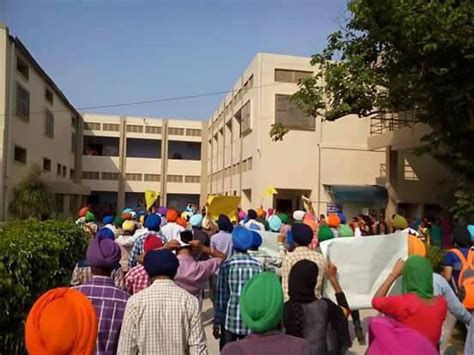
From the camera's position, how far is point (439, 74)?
12.0m

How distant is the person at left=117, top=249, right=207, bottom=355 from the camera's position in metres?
3.35

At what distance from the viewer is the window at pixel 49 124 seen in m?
30.9

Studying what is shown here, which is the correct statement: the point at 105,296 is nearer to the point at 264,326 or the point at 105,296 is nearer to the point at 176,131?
the point at 264,326

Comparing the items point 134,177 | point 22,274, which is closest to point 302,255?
point 22,274

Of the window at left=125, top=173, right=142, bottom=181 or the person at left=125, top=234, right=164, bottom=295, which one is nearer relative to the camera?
the person at left=125, top=234, right=164, bottom=295

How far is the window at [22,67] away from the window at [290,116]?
41.8ft

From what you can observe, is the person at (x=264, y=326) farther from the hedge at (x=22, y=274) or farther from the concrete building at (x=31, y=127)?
the concrete building at (x=31, y=127)

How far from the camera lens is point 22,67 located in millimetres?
26125

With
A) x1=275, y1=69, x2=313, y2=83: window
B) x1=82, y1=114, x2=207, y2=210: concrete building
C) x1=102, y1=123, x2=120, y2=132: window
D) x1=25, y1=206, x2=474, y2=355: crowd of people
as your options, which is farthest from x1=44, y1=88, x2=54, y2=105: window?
x1=25, y1=206, x2=474, y2=355: crowd of people

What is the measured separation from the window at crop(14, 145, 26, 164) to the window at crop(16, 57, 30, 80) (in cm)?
373

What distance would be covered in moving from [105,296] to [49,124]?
3033cm

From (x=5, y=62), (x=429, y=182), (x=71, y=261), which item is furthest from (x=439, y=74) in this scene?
(x=5, y=62)

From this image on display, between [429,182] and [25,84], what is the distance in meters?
20.4

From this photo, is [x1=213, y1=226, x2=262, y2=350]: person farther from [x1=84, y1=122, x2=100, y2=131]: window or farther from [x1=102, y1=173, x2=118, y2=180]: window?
[x1=84, y1=122, x2=100, y2=131]: window
